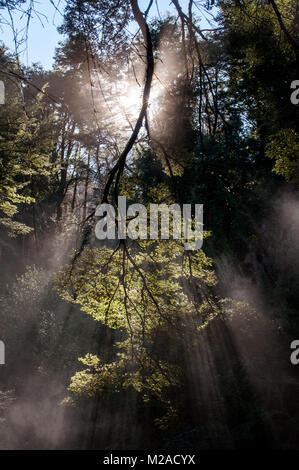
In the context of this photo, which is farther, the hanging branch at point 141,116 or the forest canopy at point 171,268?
the forest canopy at point 171,268

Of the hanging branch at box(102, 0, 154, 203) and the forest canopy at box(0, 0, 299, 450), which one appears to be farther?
the forest canopy at box(0, 0, 299, 450)

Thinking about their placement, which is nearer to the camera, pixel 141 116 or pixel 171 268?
pixel 141 116

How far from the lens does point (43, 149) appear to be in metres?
6.30

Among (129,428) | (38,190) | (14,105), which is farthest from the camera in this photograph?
(38,190)

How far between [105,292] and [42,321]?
1154 cm

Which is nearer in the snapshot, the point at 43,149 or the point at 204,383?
the point at 43,149

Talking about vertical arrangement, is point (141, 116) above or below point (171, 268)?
above

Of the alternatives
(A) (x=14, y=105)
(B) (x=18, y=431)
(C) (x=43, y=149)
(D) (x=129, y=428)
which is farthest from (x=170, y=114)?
(B) (x=18, y=431)

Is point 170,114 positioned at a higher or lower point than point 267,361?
higher

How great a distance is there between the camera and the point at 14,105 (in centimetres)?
626
